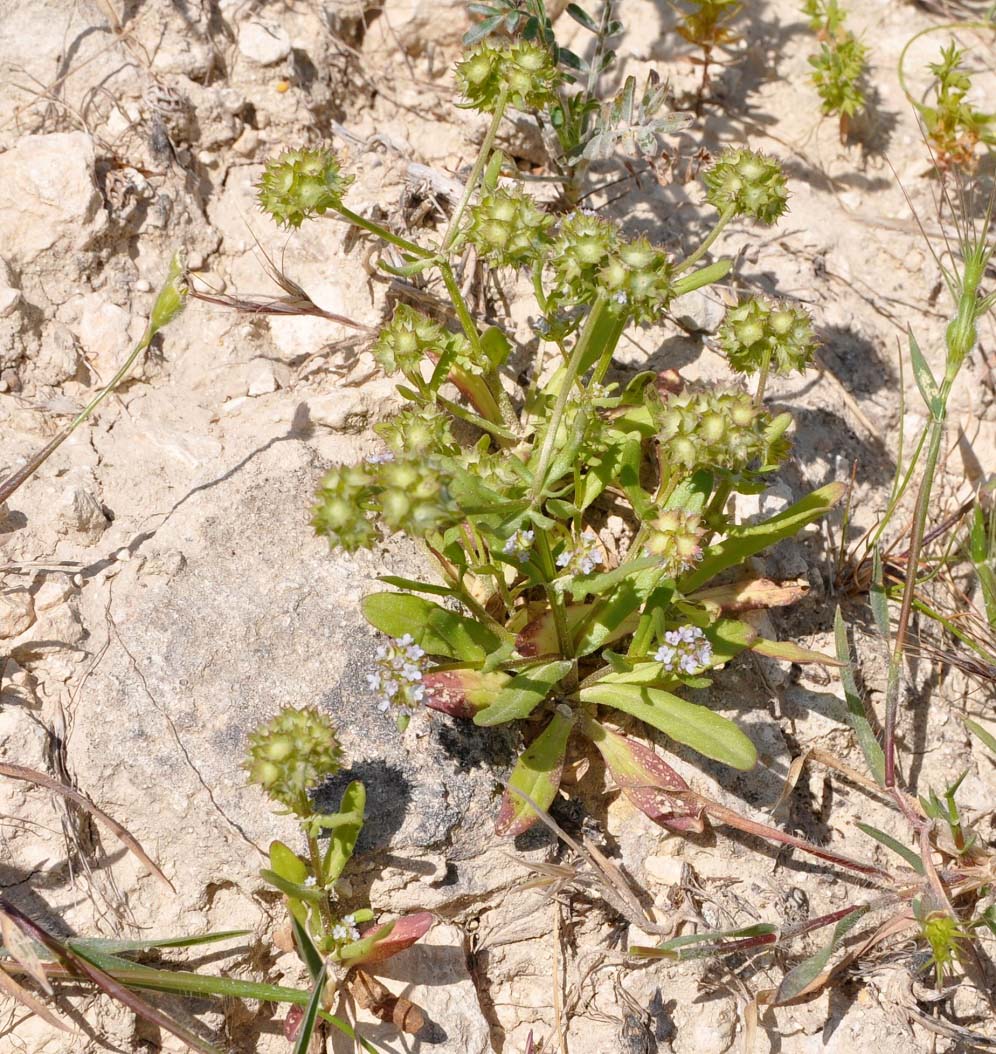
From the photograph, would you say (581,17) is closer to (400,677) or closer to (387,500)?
(387,500)

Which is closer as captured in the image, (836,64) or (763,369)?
(763,369)

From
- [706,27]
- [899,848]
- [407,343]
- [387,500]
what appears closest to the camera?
[387,500]

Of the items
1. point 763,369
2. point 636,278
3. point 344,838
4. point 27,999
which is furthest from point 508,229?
point 27,999

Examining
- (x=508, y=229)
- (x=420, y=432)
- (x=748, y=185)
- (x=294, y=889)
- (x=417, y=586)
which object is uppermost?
(x=748, y=185)

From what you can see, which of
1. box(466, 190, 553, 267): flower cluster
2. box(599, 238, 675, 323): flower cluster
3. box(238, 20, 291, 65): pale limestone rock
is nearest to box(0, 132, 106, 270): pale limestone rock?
box(238, 20, 291, 65): pale limestone rock

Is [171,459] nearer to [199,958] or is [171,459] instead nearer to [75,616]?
[75,616]

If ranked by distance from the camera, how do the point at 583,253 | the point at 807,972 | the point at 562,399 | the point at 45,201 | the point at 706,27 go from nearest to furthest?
the point at 583,253 → the point at 562,399 → the point at 807,972 → the point at 45,201 → the point at 706,27

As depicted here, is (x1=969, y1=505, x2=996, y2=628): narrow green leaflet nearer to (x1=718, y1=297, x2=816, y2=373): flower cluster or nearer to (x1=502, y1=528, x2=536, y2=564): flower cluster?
(x1=718, y1=297, x2=816, y2=373): flower cluster

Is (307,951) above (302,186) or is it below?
below
